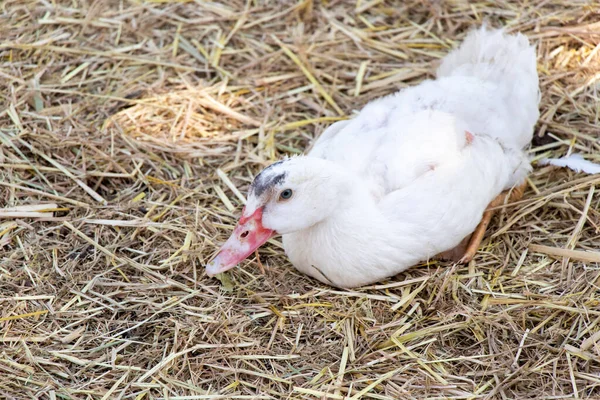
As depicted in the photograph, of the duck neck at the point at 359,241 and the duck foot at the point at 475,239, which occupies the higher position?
the duck neck at the point at 359,241

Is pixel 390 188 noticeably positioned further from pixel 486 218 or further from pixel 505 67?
pixel 505 67

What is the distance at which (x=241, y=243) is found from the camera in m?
3.94

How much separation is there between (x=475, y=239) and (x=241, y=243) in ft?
4.51

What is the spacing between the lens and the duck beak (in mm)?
3891

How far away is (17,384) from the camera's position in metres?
3.57

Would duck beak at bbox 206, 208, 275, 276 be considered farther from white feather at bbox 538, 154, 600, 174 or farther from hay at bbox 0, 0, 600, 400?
white feather at bbox 538, 154, 600, 174

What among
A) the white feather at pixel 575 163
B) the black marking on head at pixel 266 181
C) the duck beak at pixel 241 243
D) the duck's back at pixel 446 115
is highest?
the black marking on head at pixel 266 181

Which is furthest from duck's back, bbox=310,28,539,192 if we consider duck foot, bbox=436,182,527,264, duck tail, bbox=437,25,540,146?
duck foot, bbox=436,182,527,264

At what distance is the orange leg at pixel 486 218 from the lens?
14.3ft

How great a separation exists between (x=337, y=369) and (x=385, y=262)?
2.08 ft

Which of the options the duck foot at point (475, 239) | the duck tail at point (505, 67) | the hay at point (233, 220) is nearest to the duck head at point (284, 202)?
the hay at point (233, 220)

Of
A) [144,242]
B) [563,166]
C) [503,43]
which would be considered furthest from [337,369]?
[503,43]

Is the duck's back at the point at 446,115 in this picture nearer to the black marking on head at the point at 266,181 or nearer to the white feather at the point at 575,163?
the white feather at the point at 575,163

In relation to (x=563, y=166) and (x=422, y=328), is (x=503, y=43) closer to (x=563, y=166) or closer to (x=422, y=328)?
(x=563, y=166)
